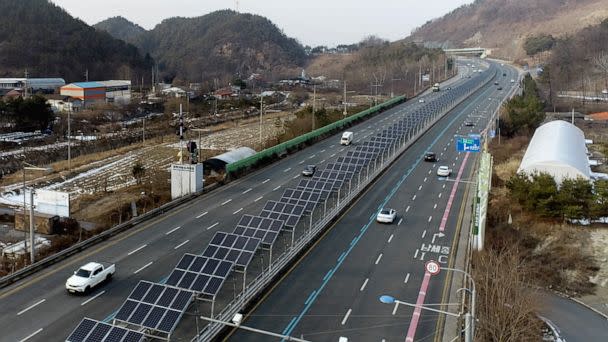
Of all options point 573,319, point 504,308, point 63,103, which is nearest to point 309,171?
point 573,319

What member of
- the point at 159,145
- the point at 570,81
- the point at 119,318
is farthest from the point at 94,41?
the point at 119,318

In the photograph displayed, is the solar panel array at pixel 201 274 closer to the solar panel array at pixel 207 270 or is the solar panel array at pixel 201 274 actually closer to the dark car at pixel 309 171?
the solar panel array at pixel 207 270

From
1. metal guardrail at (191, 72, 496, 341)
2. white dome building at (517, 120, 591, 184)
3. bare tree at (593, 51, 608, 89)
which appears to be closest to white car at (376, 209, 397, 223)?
metal guardrail at (191, 72, 496, 341)

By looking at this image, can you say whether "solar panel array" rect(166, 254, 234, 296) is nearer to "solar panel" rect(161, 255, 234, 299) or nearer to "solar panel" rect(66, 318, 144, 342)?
"solar panel" rect(161, 255, 234, 299)

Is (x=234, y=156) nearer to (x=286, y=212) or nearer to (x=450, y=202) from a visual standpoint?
(x=450, y=202)

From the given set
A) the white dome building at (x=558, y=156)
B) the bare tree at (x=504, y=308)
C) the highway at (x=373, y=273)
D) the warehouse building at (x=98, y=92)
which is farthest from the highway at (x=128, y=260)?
the warehouse building at (x=98, y=92)

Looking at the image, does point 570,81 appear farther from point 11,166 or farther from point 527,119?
point 11,166
